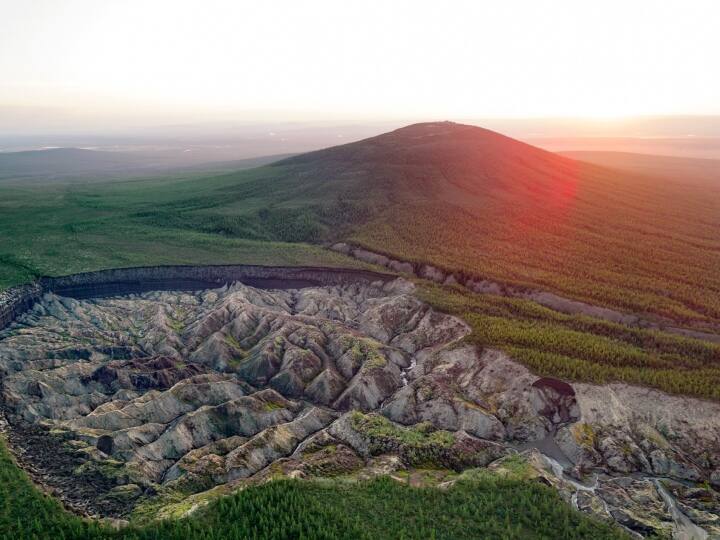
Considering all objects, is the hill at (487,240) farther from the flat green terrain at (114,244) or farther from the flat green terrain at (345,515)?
the flat green terrain at (345,515)

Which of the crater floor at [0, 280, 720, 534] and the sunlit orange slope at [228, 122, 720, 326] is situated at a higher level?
the sunlit orange slope at [228, 122, 720, 326]

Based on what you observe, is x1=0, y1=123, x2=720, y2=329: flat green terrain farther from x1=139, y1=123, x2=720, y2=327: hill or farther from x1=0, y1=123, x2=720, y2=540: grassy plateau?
x1=0, y1=123, x2=720, y2=540: grassy plateau

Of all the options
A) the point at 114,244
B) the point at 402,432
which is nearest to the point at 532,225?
the point at 402,432

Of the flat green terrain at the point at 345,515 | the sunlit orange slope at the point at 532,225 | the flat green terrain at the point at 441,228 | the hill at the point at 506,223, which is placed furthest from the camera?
the flat green terrain at the point at 441,228

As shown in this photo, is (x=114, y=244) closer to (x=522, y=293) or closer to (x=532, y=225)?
(x=522, y=293)

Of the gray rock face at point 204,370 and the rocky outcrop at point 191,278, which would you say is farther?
the rocky outcrop at point 191,278

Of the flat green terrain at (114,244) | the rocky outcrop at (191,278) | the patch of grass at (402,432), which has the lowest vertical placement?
the patch of grass at (402,432)

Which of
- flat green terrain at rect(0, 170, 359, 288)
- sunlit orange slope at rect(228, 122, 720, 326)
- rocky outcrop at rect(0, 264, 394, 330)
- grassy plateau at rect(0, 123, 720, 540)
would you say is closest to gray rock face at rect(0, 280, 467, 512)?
rocky outcrop at rect(0, 264, 394, 330)

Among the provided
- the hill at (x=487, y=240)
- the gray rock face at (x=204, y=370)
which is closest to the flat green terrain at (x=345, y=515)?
the gray rock face at (x=204, y=370)
